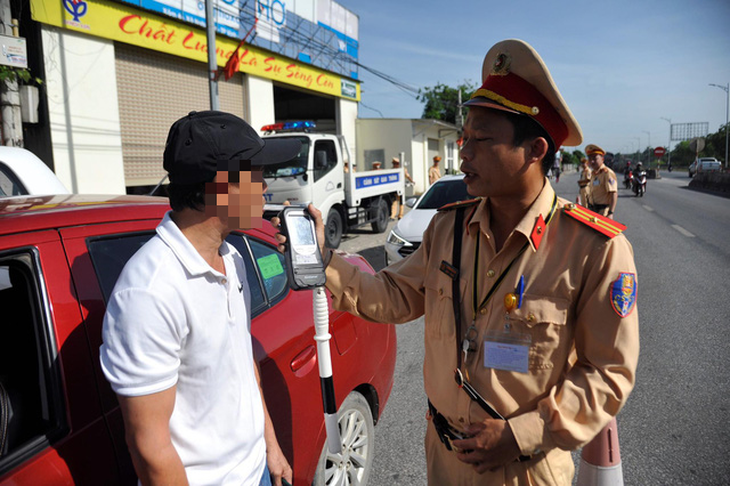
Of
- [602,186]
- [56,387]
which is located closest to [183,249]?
[56,387]

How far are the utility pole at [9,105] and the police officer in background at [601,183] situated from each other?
33.3ft

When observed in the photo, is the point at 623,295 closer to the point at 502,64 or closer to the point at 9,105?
the point at 502,64

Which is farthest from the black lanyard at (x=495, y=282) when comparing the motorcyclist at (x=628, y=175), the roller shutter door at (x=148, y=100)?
the motorcyclist at (x=628, y=175)

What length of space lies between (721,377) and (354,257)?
323 cm

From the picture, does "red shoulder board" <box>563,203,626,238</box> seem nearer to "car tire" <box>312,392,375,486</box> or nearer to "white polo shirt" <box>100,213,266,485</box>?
"white polo shirt" <box>100,213,266,485</box>

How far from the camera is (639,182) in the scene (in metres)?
22.1

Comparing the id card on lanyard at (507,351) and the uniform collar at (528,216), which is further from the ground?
the uniform collar at (528,216)

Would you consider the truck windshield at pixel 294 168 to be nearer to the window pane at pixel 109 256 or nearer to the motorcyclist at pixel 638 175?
the window pane at pixel 109 256

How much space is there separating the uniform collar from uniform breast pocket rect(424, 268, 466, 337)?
0.19 m

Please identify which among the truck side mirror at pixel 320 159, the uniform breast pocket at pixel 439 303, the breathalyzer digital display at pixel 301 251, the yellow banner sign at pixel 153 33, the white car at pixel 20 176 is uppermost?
the yellow banner sign at pixel 153 33

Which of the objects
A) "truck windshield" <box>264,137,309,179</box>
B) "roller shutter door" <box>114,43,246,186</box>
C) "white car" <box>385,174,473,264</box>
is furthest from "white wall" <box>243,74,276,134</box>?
"white car" <box>385,174,473,264</box>

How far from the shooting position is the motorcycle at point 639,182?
864 inches

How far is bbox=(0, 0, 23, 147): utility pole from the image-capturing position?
7695 mm

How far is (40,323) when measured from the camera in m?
1.25
